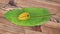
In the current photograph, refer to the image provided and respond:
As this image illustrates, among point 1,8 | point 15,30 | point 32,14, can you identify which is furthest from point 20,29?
point 1,8

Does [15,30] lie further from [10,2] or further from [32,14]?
[10,2]

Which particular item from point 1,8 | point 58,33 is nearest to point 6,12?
point 1,8

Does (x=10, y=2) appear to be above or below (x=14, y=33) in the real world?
above

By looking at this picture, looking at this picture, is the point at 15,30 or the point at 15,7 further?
the point at 15,7

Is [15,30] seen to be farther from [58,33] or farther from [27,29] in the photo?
[58,33]

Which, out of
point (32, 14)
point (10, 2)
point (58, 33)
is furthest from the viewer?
point (10, 2)

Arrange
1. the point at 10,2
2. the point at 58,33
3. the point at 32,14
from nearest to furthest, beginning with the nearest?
1. the point at 58,33
2. the point at 32,14
3. the point at 10,2
